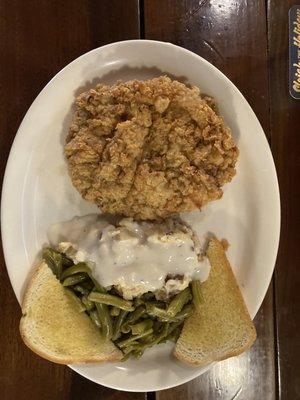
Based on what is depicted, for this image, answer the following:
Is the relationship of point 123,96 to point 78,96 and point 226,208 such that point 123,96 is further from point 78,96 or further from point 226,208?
point 226,208

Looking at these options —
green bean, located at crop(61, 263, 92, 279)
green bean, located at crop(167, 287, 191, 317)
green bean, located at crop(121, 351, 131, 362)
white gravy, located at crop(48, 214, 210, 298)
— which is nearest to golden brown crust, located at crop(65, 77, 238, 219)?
white gravy, located at crop(48, 214, 210, 298)

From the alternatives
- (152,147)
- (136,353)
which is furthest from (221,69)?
(136,353)

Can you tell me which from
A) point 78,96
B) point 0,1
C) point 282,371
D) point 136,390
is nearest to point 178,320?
point 136,390

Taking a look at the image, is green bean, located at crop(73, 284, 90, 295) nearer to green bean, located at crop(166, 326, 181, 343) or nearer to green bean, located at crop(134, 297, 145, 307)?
green bean, located at crop(134, 297, 145, 307)

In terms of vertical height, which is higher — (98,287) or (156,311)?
(98,287)

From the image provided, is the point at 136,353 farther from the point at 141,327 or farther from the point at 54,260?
the point at 54,260

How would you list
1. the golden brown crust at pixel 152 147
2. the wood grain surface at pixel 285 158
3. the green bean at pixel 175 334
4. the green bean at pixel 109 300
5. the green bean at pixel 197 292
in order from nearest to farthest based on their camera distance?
1. the golden brown crust at pixel 152 147
2. the green bean at pixel 109 300
3. the green bean at pixel 197 292
4. the green bean at pixel 175 334
5. the wood grain surface at pixel 285 158

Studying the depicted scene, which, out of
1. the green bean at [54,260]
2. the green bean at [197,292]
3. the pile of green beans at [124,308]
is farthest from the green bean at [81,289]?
the green bean at [197,292]

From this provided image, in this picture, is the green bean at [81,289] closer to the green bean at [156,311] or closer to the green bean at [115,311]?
the green bean at [115,311]
